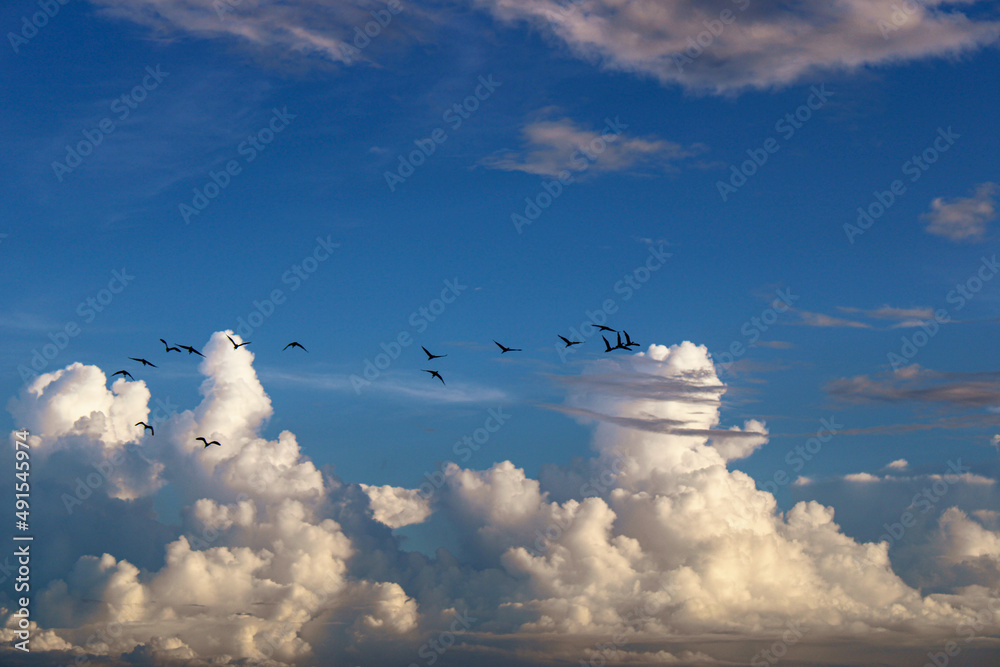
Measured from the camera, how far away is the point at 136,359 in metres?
161

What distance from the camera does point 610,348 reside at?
140875 mm

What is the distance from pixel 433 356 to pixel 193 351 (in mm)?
42074

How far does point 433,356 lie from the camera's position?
A: 15562 cm

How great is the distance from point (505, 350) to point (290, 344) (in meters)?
41.0

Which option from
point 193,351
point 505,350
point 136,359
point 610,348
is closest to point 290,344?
point 193,351

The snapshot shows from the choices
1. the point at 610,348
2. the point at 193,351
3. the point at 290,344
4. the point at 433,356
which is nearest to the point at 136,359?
the point at 193,351

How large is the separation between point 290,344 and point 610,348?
56815 mm

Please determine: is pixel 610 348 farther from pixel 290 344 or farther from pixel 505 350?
pixel 290 344

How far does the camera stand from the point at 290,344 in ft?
513

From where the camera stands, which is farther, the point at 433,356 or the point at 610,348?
the point at 433,356

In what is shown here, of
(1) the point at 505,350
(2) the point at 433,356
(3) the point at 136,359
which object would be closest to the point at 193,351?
(3) the point at 136,359

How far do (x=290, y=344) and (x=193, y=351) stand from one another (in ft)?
55.1

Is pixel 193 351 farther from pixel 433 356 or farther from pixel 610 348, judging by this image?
pixel 610 348

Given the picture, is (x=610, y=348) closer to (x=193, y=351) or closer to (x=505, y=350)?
(x=505, y=350)
